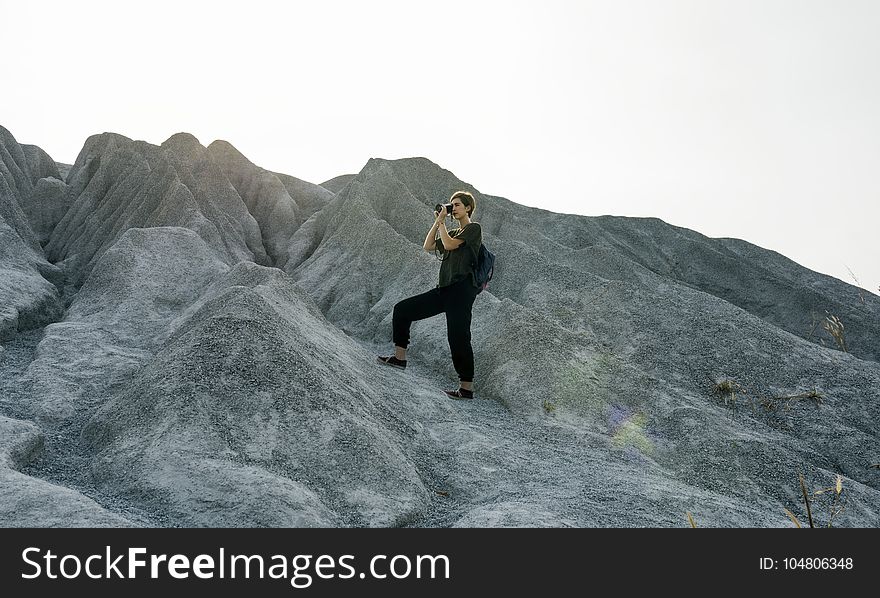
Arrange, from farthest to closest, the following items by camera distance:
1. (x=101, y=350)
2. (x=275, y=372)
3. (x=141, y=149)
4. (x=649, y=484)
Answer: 1. (x=141, y=149)
2. (x=101, y=350)
3. (x=275, y=372)
4. (x=649, y=484)

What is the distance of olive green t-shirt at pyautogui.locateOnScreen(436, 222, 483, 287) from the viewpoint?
8109mm

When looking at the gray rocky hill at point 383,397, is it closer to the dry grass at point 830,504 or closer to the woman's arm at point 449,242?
the dry grass at point 830,504

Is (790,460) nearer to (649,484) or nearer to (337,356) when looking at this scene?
(649,484)

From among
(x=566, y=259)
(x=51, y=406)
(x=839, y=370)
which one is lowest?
(x=51, y=406)

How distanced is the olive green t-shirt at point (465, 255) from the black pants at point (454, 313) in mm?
109

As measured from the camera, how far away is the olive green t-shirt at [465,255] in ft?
26.6

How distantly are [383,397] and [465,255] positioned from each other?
7.13ft

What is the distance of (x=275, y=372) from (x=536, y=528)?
3.69m

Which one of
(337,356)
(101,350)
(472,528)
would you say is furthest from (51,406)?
(472,528)

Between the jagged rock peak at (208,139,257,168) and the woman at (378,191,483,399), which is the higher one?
the jagged rock peak at (208,139,257,168)

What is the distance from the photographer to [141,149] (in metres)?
25.7

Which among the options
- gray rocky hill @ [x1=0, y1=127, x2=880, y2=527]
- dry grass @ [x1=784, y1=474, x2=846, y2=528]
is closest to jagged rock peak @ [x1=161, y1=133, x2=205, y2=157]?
gray rocky hill @ [x1=0, y1=127, x2=880, y2=527]

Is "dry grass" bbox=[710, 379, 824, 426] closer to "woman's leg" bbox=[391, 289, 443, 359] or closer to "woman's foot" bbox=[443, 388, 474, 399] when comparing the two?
"woman's foot" bbox=[443, 388, 474, 399]

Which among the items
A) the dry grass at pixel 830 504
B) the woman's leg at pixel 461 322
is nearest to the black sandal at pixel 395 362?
the woman's leg at pixel 461 322
